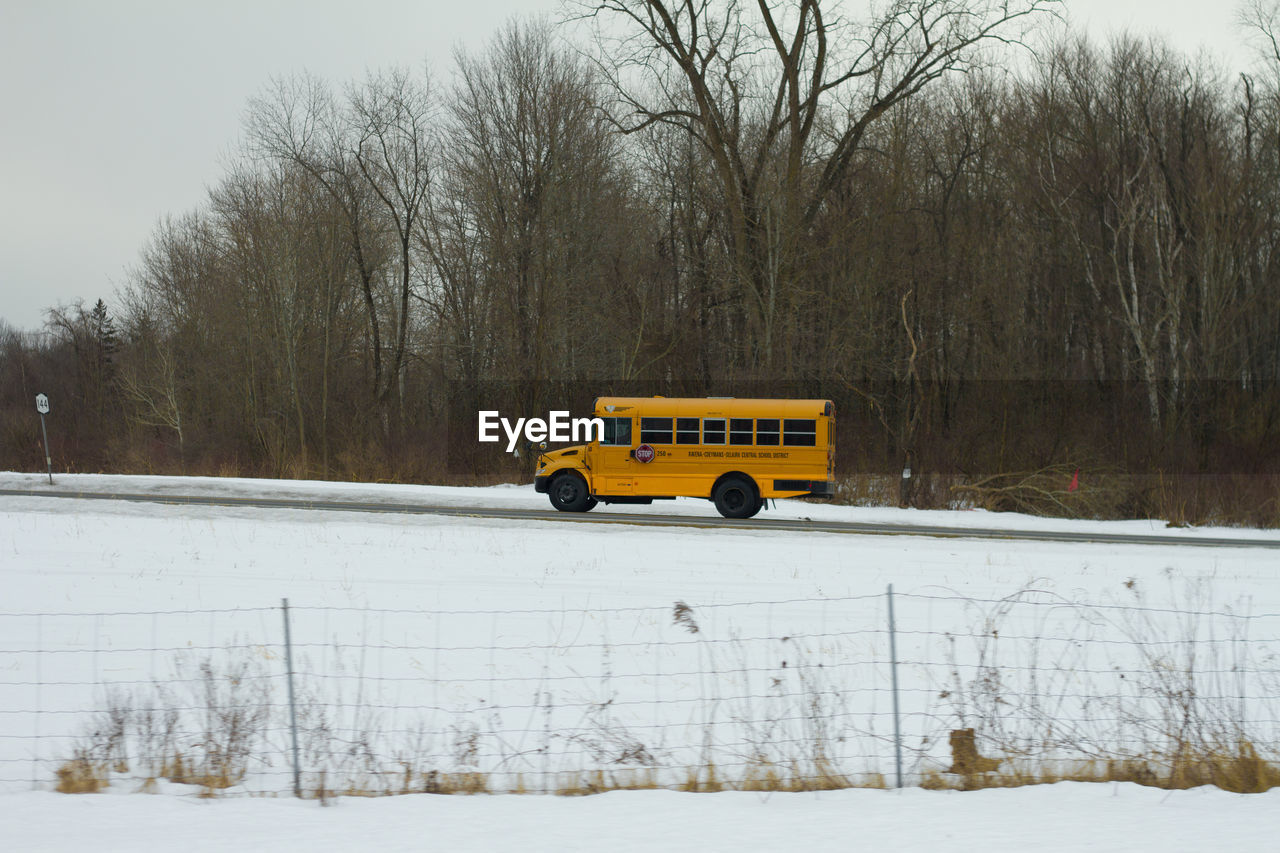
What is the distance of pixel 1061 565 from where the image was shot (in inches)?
635

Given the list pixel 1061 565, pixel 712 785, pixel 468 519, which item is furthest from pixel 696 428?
pixel 712 785

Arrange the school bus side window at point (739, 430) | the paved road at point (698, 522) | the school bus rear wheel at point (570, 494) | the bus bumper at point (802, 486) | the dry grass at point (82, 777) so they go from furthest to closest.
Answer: the school bus rear wheel at point (570, 494) < the school bus side window at point (739, 430) < the bus bumper at point (802, 486) < the paved road at point (698, 522) < the dry grass at point (82, 777)

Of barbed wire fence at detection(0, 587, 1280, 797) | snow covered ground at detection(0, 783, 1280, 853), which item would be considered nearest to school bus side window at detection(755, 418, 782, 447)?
Answer: barbed wire fence at detection(0, 587, 1280, 797)

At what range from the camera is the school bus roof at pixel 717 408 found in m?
22.8

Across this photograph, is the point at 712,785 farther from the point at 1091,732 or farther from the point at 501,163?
the point at 501,163

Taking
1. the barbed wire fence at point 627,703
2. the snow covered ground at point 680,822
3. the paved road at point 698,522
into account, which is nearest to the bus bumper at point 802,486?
the paved road at point 698,522

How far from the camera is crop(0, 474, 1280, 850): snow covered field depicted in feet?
16.3

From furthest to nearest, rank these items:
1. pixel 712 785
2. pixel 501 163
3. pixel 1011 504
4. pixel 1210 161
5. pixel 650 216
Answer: pixel 650 216 → pixel 501 163 → pixel 1210 161 → pixel 1011 504 → pixel 712 785

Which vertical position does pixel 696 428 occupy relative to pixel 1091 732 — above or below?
above

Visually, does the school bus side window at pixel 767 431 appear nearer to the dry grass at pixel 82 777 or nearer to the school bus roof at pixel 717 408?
the school bus roof at pixel 717 408

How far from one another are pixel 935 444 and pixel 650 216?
561 inches

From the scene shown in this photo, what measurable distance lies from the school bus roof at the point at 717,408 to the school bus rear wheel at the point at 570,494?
173 centimetres

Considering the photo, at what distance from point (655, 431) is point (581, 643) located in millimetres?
12872

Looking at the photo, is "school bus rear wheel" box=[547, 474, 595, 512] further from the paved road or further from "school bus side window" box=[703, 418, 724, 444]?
"school bus side window" box=[703, 418, 724, 444]
